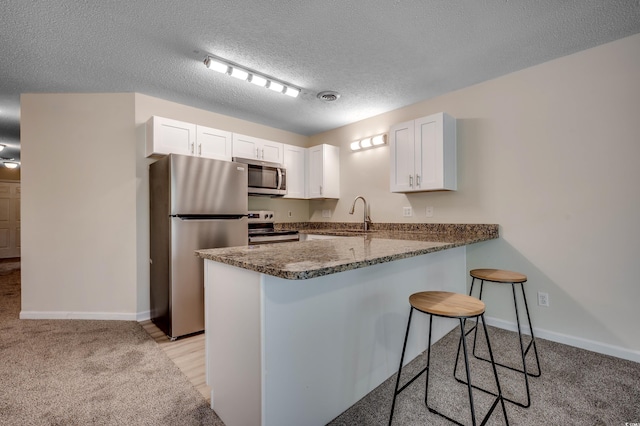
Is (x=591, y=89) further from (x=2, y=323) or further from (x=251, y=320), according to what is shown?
(x=2, y=323)

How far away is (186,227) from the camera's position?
8.98 feet

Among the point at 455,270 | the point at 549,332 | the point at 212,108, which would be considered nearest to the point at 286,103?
the point at 212,108

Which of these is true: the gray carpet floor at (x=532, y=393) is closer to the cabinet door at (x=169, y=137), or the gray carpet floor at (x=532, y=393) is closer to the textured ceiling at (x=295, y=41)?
the textured ceiling at (x=295, y=41)

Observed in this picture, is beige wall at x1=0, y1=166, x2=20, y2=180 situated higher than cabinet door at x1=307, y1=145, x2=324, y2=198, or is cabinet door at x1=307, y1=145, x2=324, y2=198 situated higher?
beige wall at x1=0, y1=166, x2=20, y2=180

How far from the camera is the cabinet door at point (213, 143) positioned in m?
3.29

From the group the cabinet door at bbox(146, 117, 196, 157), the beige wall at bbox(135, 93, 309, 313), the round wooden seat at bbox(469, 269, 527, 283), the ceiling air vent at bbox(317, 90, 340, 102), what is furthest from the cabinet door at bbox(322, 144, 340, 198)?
the round wooden seat at bbox(469, 269, 527, 283)

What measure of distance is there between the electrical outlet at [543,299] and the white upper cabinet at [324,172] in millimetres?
2674

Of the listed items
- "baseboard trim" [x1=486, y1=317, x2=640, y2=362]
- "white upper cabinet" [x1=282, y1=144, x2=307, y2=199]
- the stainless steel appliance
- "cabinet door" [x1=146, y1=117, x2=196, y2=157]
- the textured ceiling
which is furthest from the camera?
"white upper cabinet" [x1=282, y1=144, x2=307, y2=199]

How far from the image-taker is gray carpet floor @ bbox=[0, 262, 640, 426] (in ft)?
5.07

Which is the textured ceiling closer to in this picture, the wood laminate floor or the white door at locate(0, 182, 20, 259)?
the wood laminate floor

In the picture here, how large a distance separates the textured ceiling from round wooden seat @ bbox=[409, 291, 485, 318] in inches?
71.0

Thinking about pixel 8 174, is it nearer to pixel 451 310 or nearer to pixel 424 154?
pixel 424 154

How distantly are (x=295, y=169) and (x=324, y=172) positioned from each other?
44 cm

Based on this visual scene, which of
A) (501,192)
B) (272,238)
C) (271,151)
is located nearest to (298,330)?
(272,238)
